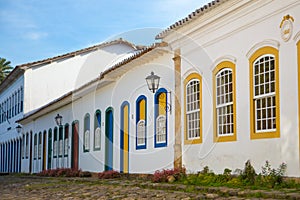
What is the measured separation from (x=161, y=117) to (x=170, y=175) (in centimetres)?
256

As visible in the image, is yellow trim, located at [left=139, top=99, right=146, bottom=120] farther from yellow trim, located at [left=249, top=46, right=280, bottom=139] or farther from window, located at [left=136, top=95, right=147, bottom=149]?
yellow trim, located at [left=249, top=46, right=280, bottom=139]

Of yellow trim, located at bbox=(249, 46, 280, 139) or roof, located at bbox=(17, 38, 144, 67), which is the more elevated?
roof, located at bbox=(17, 38, 144, 67)

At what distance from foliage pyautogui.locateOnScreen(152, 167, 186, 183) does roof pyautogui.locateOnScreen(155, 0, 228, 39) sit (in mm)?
3658

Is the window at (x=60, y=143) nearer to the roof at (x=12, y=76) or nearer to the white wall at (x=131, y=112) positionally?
the white wall at (x=131, y=112)

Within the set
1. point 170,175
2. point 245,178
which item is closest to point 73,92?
point 170,175

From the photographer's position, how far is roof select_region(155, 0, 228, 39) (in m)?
12.1

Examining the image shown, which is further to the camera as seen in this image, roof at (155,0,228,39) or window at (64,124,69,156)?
window at (64,124,69,156)

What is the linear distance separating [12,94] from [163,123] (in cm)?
2584

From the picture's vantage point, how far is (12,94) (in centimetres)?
3962

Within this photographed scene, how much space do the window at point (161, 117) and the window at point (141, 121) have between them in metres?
0.87

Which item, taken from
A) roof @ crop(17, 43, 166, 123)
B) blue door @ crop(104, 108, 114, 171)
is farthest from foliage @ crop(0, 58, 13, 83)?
blue door @ crop(104, 108, 114, 171)

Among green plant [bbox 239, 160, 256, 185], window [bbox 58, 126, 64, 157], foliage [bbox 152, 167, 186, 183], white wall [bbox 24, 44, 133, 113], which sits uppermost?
white wall [bbox 24, 44, 133, 113]

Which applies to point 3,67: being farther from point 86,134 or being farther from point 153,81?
point 153,81

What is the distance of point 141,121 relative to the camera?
57.7ft
